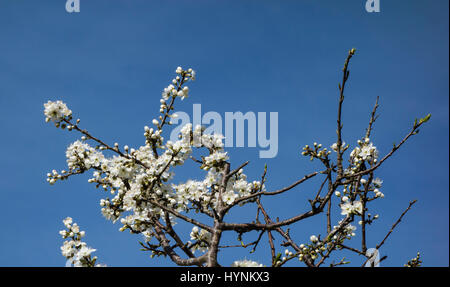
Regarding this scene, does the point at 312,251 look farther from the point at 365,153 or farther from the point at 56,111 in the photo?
the point at 56,111

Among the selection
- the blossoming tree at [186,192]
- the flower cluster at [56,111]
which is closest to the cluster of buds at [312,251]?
the blossoming tree at [186,192]

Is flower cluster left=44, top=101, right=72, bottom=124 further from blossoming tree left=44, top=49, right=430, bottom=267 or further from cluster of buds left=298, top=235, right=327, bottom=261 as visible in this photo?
cluster of buds left=298, top=235, right=327, bottom=261

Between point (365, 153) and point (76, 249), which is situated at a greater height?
point (365, 153)

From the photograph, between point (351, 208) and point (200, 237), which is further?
point (200, 237)

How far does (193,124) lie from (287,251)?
235cm

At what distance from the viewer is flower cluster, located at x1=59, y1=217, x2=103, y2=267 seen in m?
4.75

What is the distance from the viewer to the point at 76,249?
16.2 ft

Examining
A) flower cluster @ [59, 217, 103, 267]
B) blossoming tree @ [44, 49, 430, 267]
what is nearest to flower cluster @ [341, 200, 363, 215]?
blossoming tree @ [44, 49, 430, 267]

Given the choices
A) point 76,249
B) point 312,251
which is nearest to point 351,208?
point 312,251

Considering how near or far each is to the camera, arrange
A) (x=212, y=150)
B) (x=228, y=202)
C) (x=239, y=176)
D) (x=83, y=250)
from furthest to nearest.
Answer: (x=239, y=176), (x=212, y=150), (x=228, y=202), (x=83, y=250)
